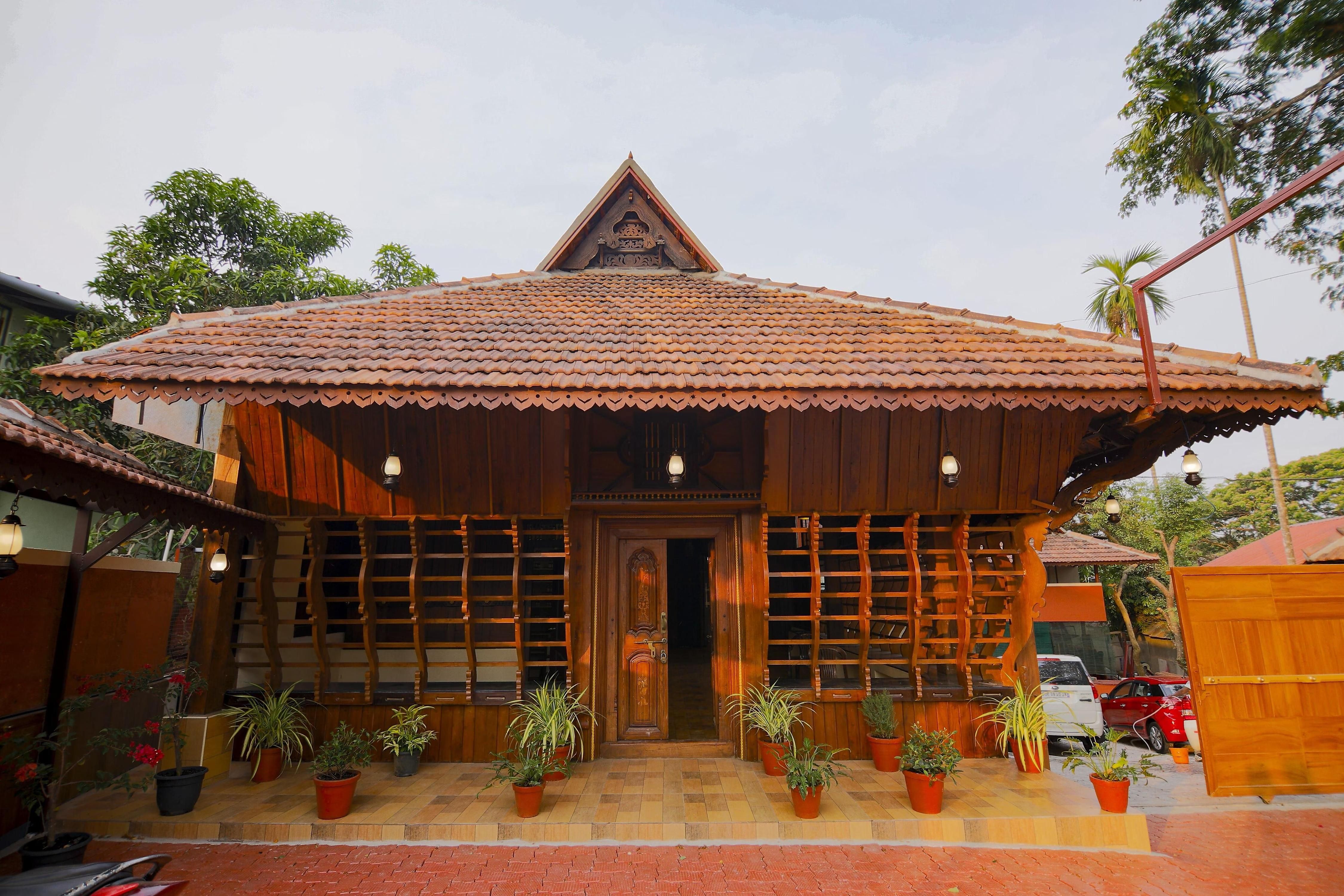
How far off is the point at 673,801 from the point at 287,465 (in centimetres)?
467

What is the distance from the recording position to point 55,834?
3.90m

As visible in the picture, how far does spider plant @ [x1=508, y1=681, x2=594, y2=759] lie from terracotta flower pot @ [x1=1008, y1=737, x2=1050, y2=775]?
154 inches

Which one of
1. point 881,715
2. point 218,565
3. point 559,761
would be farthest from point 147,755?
point 881,715

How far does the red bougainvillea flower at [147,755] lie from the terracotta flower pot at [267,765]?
99cm

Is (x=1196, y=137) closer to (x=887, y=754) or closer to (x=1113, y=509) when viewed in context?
(x=1113, y=509)

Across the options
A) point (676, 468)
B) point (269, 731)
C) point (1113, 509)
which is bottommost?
point (269, 731)

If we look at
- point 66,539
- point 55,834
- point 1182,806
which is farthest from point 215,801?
point 1182,806

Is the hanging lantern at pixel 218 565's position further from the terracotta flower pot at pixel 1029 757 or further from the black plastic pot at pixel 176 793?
the terracotta flower pot at pixel 1029 757

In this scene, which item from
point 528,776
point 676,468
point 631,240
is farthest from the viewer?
point 631,240

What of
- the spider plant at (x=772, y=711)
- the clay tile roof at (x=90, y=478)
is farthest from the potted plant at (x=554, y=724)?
the clay tile roof at (x=90, y=478)

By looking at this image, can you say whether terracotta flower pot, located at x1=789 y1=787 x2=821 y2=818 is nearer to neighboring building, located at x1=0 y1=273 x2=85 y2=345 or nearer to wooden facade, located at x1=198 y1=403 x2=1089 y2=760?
wooden facade, located at x1=198 y1=403 x2=1089 y2=760

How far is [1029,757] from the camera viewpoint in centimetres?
550

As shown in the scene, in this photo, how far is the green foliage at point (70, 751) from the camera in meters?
3.89

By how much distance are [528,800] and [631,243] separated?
6608 millimetres
